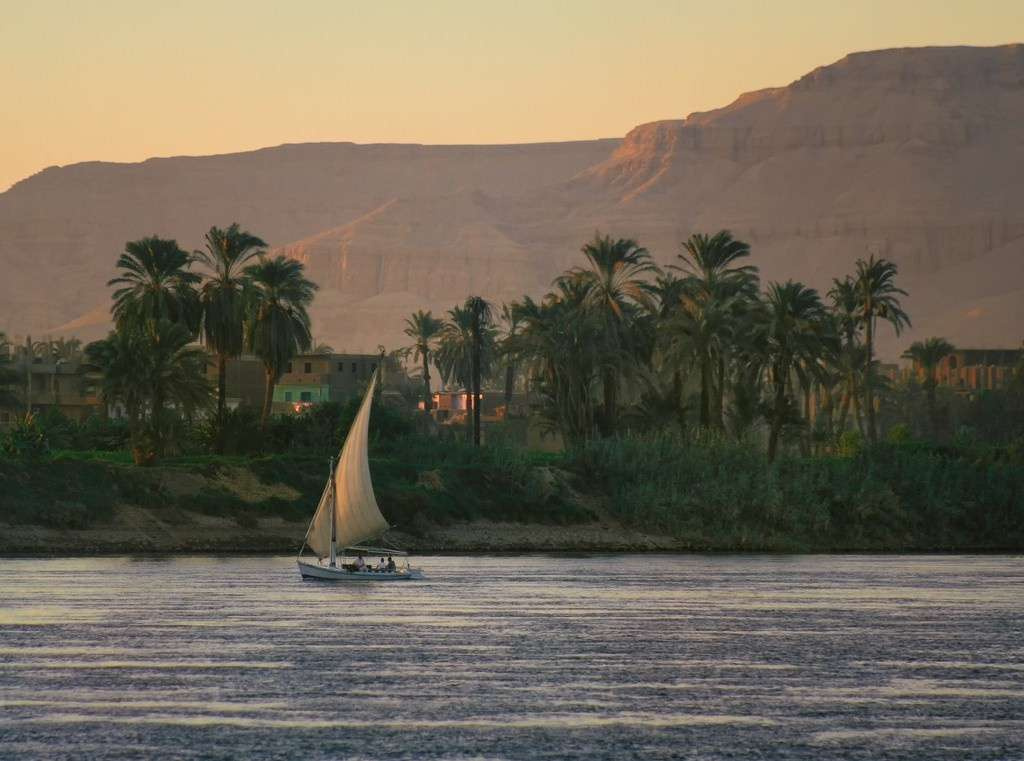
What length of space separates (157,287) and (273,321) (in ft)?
35.8

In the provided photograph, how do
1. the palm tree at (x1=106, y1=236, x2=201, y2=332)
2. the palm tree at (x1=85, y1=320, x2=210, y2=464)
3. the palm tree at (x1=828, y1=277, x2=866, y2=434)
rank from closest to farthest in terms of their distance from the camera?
the palm tree at (x1=85, y1=320, x2=210, y2=464), the palm tree at (x1=106, y1=236, x2=201, y2=332), the palm tree at (x1=828, y1=277, x2=866, y2=434)

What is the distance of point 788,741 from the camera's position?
43906 mm

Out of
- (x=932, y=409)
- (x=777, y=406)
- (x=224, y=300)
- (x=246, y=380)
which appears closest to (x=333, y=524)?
(x=224, y=300)

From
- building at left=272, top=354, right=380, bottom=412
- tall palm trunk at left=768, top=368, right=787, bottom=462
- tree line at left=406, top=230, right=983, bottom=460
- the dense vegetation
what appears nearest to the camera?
the dense vegetation

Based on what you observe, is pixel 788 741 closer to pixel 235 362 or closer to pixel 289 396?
pixel 235 362

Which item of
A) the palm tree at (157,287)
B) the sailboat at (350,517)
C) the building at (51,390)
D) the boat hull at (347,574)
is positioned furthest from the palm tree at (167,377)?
the building at (51,390)

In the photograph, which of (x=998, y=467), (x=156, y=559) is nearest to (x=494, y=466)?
(x=156, y=559)

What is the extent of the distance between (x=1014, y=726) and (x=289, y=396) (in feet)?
448

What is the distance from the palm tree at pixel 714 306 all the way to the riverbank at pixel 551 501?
199 inches

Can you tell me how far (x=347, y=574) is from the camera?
81375 mm

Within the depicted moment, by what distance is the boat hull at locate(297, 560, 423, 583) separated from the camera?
80500 mm

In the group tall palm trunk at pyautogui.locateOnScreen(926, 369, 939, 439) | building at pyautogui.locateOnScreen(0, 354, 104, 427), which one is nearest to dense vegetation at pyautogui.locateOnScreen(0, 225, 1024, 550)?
building at pyautogui.locateOnScreen(0, 354, 104, 427)

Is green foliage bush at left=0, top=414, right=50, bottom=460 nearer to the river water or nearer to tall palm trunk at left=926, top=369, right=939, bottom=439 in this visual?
the river water

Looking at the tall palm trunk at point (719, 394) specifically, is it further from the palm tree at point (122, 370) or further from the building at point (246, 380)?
the building at point (246, 380)
